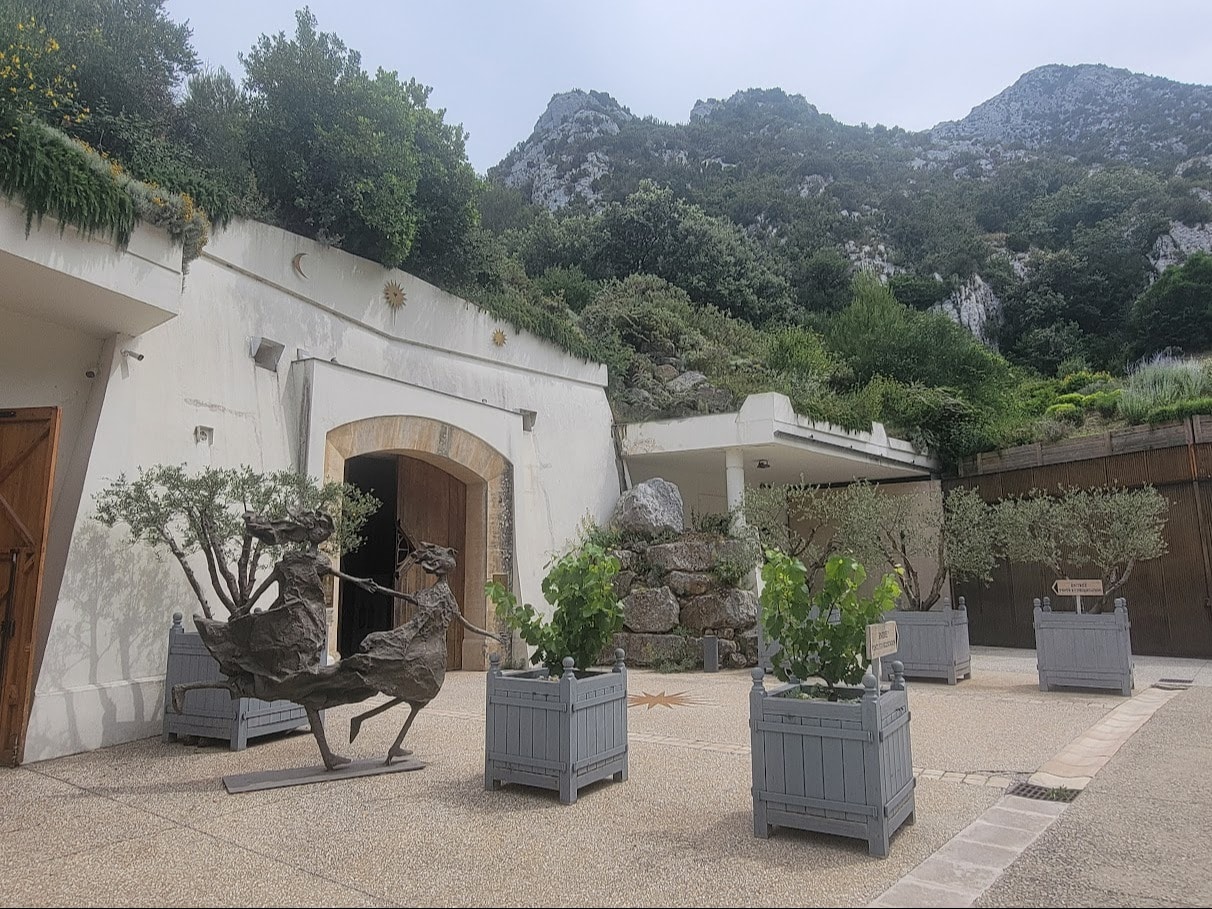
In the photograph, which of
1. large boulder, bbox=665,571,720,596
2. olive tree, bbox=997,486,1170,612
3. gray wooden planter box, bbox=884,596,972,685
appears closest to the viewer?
olive tree, bbox=997,486,1170,612

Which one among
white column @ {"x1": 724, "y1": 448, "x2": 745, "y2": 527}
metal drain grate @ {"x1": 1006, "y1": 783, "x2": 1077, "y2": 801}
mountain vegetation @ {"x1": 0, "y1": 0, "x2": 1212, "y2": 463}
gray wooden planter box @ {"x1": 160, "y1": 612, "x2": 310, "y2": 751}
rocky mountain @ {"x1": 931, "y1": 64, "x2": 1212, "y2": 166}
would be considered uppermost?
rocky mountain @ {"x1": 931, "y1": 64, "x2": 1212, "y2": 166}

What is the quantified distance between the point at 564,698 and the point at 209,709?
3.58m

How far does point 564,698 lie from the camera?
455cm

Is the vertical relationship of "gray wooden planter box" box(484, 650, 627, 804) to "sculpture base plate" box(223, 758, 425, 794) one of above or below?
above

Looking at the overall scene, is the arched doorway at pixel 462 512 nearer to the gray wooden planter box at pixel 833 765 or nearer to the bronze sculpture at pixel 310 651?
the bronze sculpture at pixel 310 651

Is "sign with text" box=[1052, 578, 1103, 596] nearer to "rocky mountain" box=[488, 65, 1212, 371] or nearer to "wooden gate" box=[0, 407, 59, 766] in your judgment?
"wooden gate" box=[0, 407, 59, 766]

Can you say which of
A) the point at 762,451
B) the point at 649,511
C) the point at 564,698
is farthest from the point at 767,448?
the point at 564,698

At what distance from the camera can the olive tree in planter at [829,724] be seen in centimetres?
359

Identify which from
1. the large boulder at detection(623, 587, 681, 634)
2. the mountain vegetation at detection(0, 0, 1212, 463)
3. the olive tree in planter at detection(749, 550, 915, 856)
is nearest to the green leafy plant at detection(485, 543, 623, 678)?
the olive tree in planter at detection(749, 550, 915, 856)

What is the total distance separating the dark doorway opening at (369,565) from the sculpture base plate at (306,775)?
792 cm

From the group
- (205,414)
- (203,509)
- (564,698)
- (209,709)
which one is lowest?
(209,709)

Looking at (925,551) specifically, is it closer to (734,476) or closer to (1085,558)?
(1085,558)

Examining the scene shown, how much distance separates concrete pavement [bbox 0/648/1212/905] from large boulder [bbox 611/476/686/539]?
5923 millimetres

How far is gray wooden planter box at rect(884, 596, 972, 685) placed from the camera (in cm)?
945
